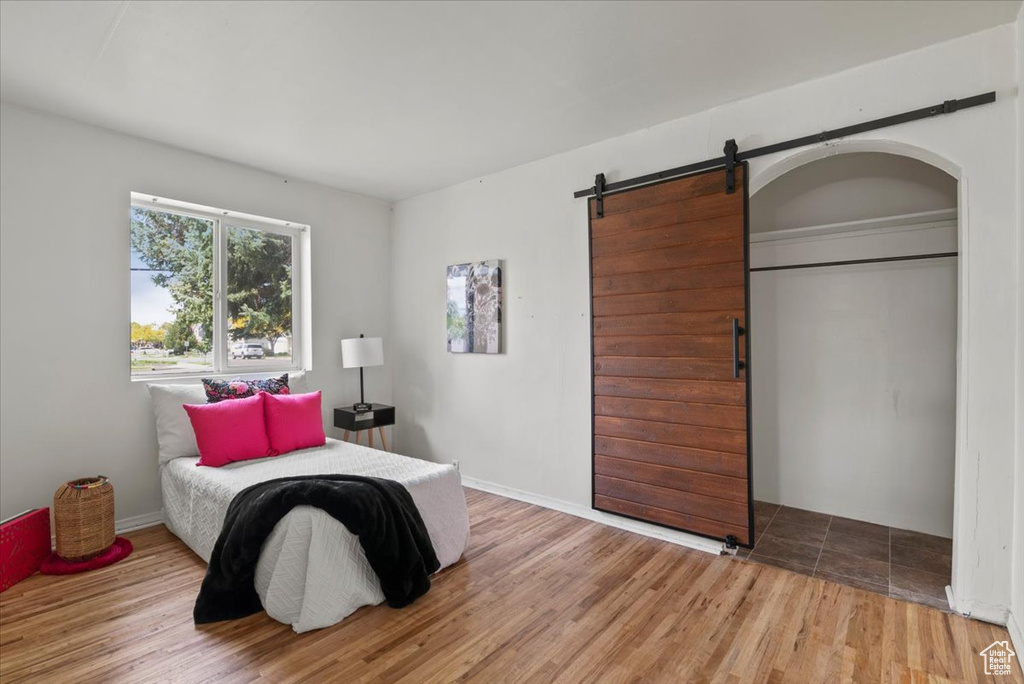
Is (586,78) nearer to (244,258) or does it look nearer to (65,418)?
(244,258)

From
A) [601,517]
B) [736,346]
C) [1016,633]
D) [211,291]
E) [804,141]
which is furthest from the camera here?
[211,291]

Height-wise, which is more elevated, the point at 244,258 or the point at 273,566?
the point at 244,258

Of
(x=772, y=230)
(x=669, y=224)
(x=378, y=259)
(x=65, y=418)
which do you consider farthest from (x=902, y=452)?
(x=65, y=418)

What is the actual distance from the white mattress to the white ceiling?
2.18 m

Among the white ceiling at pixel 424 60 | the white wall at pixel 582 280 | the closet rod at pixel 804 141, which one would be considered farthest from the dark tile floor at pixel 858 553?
the white ceiling at pixel 424 60

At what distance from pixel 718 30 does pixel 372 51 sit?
1.63 metres

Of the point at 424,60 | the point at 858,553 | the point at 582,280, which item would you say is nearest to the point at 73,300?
the point at 424,60

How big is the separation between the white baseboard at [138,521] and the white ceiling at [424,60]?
2.63 metres

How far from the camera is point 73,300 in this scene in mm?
3203

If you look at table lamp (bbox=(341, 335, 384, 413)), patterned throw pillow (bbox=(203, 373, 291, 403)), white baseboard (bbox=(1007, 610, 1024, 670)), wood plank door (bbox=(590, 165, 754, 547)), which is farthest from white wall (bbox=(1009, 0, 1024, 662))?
patterned throw pillow (bbox=(203, 373, 291, 403))

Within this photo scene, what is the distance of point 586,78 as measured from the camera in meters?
2.72

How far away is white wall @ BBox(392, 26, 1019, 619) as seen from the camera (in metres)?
2.27

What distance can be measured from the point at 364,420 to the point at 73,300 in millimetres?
2114

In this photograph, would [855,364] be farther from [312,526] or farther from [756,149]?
[312,526]
